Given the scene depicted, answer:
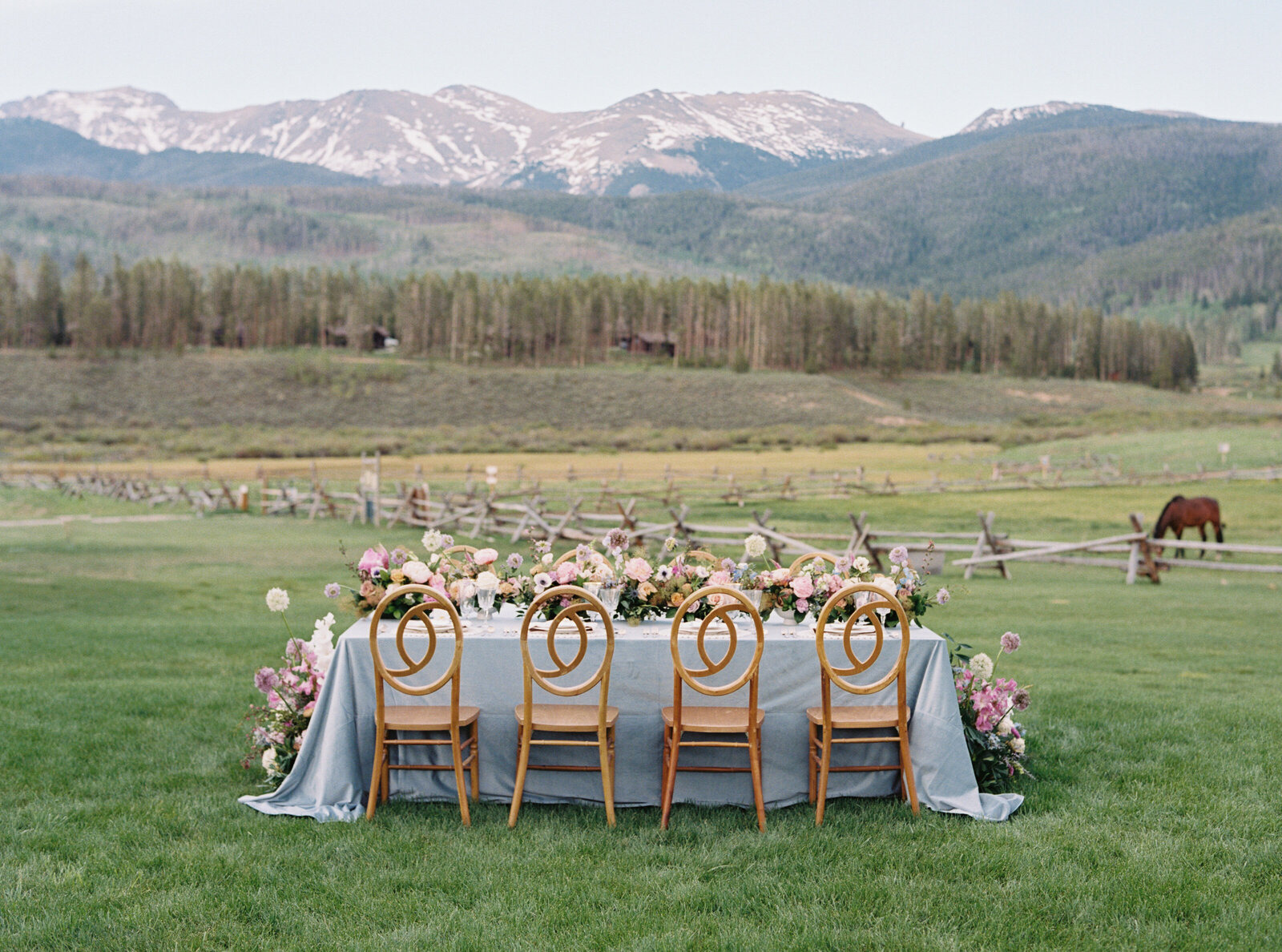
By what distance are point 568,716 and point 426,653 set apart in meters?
0.82

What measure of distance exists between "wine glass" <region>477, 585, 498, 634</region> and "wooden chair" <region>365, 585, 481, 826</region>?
32 centimetres

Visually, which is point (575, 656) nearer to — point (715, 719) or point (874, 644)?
point (715, 719)

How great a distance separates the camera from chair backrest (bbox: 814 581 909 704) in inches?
200

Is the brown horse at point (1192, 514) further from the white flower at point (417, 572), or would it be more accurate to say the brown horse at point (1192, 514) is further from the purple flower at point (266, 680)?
the purple flower at point (266, 680)

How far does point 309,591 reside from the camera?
16578mm

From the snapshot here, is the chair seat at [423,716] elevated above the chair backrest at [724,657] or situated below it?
below

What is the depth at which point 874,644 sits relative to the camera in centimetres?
561

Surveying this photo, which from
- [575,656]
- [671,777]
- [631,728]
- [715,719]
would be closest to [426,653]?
[575,656]

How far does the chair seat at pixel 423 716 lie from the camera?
209 inches

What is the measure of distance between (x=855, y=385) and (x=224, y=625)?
101126mm

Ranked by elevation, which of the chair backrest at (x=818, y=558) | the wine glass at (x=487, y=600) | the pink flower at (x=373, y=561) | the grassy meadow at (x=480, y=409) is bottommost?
the grassy meadow at (x=480, y=409)

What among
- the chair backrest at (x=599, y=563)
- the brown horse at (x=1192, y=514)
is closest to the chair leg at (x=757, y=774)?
the chair backrest at (x=599, y=563)

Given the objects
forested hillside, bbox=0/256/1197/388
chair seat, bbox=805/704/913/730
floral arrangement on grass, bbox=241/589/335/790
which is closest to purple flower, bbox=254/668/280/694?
floral arrangement on grass, bbox=241/589/335/790

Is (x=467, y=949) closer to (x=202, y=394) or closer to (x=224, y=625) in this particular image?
(x=224, y=625)
